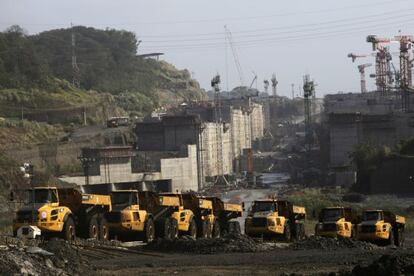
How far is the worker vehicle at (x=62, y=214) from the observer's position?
108ft

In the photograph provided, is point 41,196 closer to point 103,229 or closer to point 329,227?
point 103,229

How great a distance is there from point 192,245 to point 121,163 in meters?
71.6

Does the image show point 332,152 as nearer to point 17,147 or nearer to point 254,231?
point 17,147

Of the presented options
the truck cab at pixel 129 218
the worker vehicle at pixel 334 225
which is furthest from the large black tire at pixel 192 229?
the worker vehicle at pixel 334 225

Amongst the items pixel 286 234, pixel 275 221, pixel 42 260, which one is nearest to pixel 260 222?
pixel 275 221

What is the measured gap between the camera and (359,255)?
100 feet

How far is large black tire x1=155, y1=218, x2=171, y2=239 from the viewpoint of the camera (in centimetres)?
3759

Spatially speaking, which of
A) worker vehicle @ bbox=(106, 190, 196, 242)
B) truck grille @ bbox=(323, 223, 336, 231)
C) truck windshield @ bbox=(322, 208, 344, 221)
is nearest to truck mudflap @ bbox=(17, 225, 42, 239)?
worker vehicle @ bbox=(106, 190, 196, 242)

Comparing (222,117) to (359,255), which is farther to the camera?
(222,117)

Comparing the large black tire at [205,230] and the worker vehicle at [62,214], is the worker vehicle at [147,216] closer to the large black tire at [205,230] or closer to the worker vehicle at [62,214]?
the worker vehicle at [62,214]

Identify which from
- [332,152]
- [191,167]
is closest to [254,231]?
[191,167]

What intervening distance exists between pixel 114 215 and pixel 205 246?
14.5ft

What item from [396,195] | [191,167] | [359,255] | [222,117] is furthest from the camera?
[222,117]

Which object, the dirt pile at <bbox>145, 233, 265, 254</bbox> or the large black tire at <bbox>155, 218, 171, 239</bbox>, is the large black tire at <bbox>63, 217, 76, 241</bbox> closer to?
the dirt pile at <bbox>145, 233, 265, 254</bbox>
